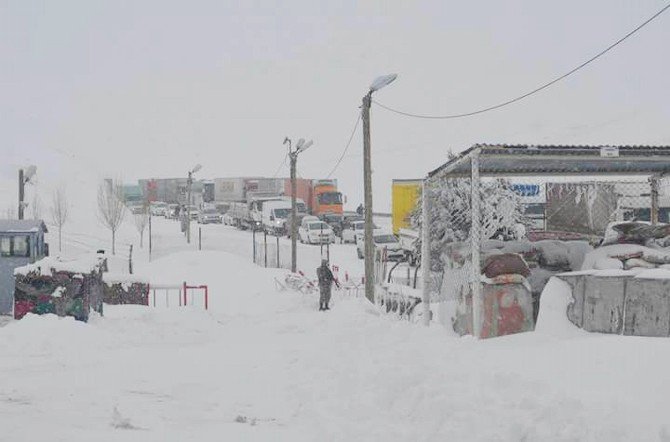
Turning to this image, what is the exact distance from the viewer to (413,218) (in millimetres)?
28141

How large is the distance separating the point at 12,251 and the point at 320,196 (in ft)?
109

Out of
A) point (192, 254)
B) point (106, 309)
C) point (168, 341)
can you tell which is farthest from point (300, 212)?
point (168, 341)

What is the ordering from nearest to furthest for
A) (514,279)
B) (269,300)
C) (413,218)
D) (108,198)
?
(514,279), (269,300), (413,218), (108,198)

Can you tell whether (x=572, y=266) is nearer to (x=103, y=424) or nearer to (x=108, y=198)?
(x=103, y=424)

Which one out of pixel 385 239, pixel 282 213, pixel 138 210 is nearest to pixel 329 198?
pixel 282 213

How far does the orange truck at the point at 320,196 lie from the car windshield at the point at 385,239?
15.3 metres

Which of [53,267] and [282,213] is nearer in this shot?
[53,267]

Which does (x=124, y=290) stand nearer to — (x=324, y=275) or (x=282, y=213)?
(x=324, y=275)

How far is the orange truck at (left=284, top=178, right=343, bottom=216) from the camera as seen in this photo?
51.9 m

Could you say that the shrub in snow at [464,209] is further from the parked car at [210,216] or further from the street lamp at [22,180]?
the parked car at [210,216]

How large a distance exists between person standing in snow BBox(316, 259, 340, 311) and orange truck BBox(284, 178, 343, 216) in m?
31.3

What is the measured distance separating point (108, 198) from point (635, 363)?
43.8m

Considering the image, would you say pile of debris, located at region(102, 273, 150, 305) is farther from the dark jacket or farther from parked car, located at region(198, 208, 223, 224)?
parked car, located at region(198, 208, 223, 224)

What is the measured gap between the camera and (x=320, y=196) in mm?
52000
